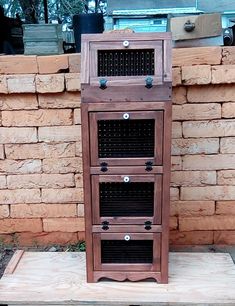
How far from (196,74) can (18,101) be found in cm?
105

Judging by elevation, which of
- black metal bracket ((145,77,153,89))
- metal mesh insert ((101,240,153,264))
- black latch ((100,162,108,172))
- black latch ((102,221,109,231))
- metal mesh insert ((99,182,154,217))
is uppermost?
black metal bracket ((145,77,153,89))

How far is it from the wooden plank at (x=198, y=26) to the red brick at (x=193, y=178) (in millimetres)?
800

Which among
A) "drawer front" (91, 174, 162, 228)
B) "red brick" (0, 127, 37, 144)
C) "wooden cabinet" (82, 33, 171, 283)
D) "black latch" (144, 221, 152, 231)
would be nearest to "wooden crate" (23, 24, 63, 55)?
"red brick" (0, 127, 37, 144)

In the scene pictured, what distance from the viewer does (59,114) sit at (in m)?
2.36

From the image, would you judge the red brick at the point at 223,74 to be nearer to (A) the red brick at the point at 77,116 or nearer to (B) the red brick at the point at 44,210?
(A) the red brick at the point at 77,116

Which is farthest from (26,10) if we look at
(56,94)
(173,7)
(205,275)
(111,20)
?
(205,275)

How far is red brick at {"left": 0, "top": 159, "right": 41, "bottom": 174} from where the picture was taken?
2430 millimetres

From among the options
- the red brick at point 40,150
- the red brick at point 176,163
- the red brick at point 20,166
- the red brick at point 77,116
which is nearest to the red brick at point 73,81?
the red brick at point 77,116

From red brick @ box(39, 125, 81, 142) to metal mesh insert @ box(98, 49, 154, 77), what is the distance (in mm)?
658

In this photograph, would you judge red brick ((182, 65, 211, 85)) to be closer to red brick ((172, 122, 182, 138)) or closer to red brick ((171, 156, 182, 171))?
red brick ((172, 122, 182, 138))

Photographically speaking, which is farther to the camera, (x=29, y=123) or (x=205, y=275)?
(x=29, y=123)

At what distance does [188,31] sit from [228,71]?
0.32m

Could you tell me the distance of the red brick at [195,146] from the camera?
7.77 ft

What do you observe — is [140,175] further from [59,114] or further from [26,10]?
[26,10]
